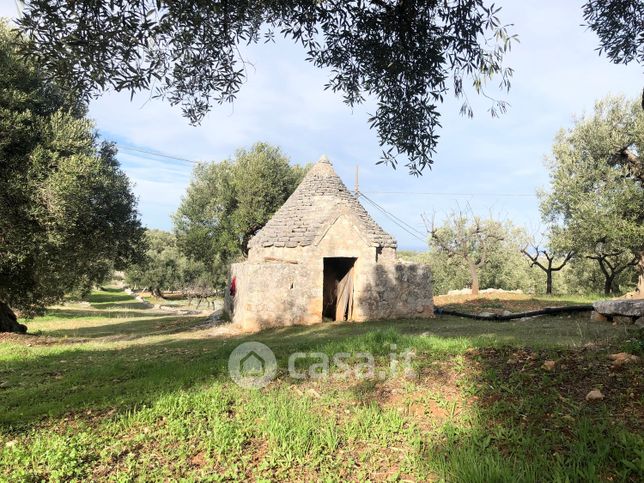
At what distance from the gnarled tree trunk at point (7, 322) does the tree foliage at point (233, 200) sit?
1638 centimetres

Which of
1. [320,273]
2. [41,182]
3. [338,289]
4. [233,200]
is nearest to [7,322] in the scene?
[41,182]

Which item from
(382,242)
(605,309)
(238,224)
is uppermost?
(238,224)

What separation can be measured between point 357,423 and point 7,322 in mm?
16865

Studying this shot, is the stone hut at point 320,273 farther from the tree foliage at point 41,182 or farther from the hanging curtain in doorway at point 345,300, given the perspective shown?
the tree foliage at point 41,182

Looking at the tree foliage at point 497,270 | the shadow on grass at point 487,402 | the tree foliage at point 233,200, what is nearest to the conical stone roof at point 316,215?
the shadow on grass at point 487,402

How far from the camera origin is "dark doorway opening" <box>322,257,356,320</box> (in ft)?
59.3

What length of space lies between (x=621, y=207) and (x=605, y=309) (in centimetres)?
1083

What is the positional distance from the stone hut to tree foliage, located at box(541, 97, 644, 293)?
10908mm

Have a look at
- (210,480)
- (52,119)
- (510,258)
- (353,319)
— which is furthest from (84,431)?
(510,258)

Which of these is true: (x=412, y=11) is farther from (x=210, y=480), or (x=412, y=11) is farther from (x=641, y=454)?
(x=210, y=480)

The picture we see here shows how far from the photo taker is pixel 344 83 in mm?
7012

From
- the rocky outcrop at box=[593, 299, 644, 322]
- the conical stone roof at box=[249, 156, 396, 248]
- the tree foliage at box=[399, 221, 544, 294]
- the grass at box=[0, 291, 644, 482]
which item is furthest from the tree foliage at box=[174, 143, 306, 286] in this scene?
the grass at box=[0, 291, 644, 482]

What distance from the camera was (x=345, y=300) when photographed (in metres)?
18.2

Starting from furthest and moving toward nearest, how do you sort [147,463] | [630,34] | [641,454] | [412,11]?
[630,34] < [412,11] < [147,463] < [641,454]
